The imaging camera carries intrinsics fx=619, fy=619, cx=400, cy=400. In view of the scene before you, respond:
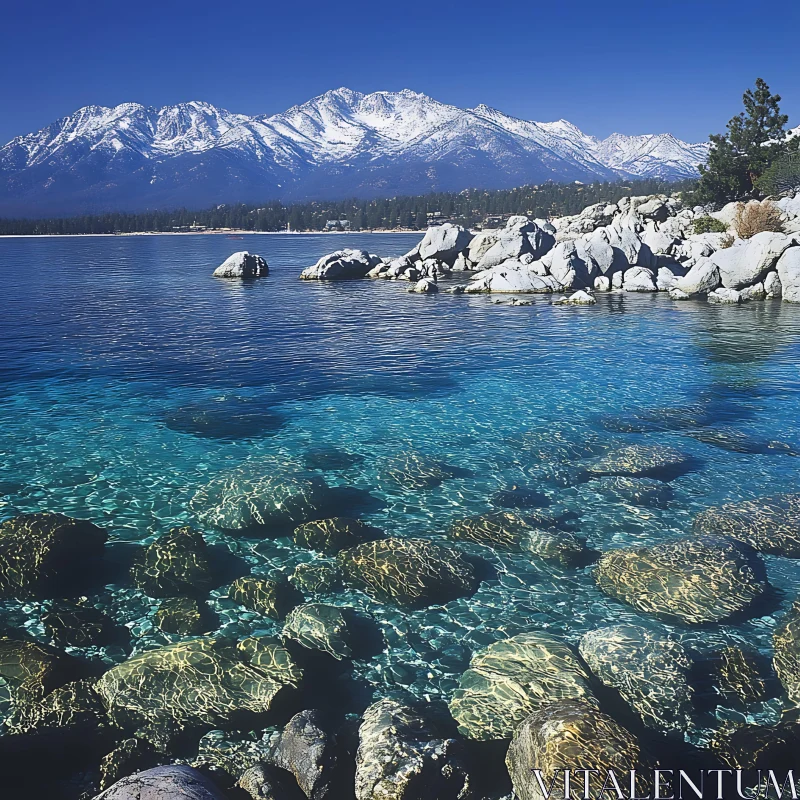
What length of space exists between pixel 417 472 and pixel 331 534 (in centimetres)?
400

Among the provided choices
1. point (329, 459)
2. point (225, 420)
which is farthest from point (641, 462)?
point (225, 420)

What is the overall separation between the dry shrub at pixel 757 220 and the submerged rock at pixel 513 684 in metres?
67.0

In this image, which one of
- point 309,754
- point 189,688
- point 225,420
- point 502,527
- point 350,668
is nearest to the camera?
point 309,754

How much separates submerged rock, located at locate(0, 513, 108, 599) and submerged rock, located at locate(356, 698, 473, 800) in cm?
706

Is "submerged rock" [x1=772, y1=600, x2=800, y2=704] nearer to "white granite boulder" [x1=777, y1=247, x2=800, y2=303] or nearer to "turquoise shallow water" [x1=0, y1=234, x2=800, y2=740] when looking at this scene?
"turquoise shallow water" [x1=0, y1=234, x2=800, y2=740]

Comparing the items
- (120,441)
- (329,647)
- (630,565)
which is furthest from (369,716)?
(120,441)

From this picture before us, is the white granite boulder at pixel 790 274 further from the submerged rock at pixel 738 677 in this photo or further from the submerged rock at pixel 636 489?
the submerged rock at pixel 738 677

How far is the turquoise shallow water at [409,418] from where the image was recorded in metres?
11.1

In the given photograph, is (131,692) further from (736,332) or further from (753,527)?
(736,332)

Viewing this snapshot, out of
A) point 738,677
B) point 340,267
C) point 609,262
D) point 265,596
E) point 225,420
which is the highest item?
point 609,262

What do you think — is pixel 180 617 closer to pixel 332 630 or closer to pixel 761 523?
pixel 332 630

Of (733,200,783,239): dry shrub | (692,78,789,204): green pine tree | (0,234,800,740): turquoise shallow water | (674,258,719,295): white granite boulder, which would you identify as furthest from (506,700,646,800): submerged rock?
(692,78,789,204): green pine tree

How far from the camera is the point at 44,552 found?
12.0 metres

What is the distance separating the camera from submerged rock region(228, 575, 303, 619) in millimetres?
11002
